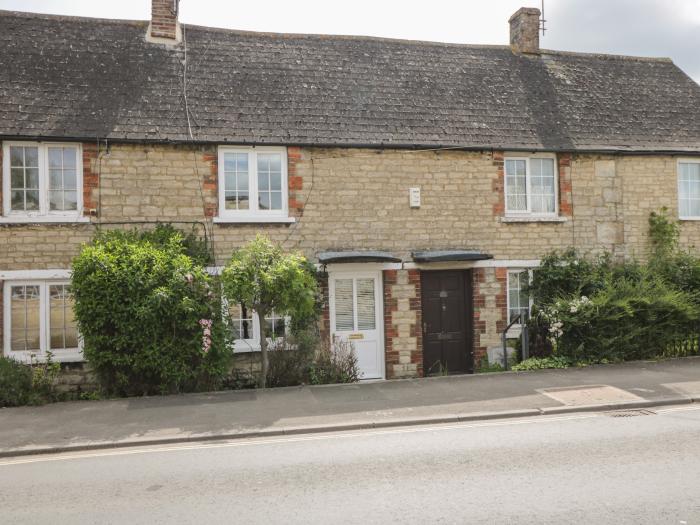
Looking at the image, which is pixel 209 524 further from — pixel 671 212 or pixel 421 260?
pixel 671 212

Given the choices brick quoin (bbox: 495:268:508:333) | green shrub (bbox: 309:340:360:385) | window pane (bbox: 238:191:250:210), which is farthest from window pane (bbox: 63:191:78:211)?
brick quoin (bbox: 495:268:508:333)

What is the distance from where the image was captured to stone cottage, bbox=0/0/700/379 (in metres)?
11.7

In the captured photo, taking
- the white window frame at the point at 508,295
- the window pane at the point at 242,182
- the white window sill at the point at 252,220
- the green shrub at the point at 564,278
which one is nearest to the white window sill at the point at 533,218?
the green shrub at the point at 564,278

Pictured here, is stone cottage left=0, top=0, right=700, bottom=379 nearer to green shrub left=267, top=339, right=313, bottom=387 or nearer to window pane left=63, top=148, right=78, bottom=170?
window pane left=63, top=148, right=78, bottom=170

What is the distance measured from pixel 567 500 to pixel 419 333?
768cm

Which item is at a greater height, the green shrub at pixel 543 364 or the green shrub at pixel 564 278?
the green shrub at pixel 564 278

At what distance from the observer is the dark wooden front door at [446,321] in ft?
42.8

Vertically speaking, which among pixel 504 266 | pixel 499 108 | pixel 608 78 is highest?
pixel 608 78

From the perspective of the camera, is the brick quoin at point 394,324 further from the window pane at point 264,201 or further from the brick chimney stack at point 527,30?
the brick chimney stack at point 527,30

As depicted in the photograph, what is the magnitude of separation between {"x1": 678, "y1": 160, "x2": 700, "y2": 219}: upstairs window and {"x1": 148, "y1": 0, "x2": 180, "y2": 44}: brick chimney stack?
40.7 feet

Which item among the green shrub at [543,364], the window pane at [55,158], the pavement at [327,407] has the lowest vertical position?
the pavement at [327,407]

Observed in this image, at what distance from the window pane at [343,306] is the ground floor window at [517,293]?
144 inches

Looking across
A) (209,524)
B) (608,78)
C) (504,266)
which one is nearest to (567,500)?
(209,524)

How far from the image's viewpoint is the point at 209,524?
493 cm
